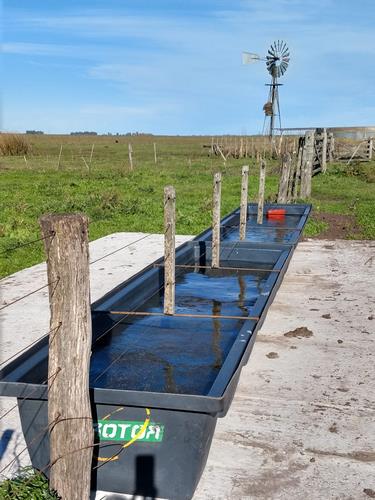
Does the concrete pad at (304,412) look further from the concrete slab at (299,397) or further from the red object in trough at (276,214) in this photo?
the red object in trough at (276,214)

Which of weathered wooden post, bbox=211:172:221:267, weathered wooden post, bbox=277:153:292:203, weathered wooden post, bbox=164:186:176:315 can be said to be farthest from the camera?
weathered wooden post, bbox=277:153:292:203

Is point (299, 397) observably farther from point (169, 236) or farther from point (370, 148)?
point (370, 148)

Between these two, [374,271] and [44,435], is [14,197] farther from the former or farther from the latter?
[44,435]

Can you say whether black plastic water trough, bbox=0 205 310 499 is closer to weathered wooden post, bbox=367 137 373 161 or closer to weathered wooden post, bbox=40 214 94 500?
weathered wooden post, bbox=40 214 94 500

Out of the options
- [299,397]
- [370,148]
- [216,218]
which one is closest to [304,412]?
[299,397]

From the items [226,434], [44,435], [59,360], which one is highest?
[59,360]

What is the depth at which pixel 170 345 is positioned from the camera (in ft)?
19.3

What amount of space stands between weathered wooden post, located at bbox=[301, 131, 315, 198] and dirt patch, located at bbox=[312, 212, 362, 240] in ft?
8.48

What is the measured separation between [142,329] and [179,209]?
1006 cm

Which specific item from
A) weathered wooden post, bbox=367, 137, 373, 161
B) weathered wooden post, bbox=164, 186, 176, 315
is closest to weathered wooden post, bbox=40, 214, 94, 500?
weathered wooden post, bbox=164, 186, 176, 315

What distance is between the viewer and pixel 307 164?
708 inches

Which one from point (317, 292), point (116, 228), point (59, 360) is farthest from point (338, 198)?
point (59, 360)

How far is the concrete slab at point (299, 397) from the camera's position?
4.11m

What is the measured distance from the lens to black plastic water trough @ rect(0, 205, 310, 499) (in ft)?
12.3
